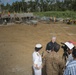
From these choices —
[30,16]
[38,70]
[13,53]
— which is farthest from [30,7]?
[38,70]

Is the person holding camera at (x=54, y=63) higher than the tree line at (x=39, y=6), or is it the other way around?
the person holding camera at (x=54, y=63)

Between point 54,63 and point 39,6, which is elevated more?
point 54,63

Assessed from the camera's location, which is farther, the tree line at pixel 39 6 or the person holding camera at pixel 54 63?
the tree line at pixel 39 6

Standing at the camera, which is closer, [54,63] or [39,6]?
[54,63]

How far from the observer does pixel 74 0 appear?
80.3 metres

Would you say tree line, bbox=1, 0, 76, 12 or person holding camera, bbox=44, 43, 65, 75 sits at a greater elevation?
person holding camera, bbox=44, 43, 65, 75

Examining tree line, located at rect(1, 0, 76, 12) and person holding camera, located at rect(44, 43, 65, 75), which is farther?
tree line, located at rect(1, 0, 76, 12)

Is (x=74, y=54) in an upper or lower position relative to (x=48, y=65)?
upper

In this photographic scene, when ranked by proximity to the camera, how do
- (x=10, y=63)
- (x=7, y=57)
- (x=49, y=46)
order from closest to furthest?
1. (x=49, y=46)
2. (x=10, y=63)
3. (x=7, y=57)

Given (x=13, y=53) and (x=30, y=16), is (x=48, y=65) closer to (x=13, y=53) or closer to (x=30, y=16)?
(x=13, y=53)

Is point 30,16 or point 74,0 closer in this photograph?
point 30,16

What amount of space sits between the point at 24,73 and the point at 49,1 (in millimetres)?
94814

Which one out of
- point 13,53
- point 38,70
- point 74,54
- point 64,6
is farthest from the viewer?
point 64,6

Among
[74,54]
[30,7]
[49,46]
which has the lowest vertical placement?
[30,7]
